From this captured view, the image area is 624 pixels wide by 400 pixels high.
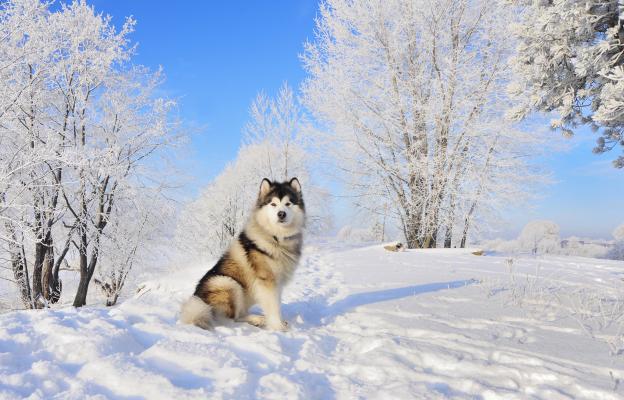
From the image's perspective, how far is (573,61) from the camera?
14.5 ft

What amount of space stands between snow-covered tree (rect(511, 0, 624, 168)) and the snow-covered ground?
247 centimetres

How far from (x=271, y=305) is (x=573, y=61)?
4.61 metres

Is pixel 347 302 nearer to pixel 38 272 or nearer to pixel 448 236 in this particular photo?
pixel 448 236

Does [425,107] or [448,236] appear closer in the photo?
[425,107]

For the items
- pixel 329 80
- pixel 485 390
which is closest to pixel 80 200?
pixel 329 80

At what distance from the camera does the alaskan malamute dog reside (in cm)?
420

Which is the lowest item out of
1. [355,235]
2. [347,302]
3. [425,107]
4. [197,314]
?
[347,302]

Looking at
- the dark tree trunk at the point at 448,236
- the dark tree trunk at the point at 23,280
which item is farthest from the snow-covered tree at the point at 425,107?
the dark tree trunk at the point at 23,280

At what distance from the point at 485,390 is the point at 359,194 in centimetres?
1297

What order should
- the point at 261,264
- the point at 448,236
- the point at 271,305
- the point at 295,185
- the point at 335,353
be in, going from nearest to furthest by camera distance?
the point at 335,353 < the point at 271,305 < the point at 261,264 < the point at 295,185 < the point at 448,236

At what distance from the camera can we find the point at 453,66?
12.8 metres

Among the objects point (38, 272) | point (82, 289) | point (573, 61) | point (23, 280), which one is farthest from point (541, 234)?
point (23, 280)

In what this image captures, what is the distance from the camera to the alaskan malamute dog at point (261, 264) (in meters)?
4.20

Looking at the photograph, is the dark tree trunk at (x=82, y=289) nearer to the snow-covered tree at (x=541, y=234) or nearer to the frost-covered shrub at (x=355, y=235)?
the frost-covered shrub at (x=355, y=235)
